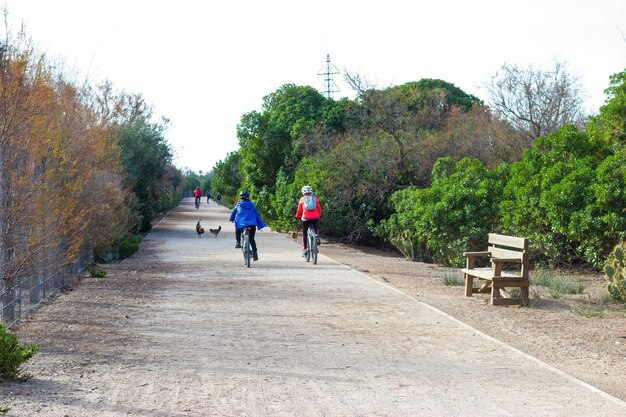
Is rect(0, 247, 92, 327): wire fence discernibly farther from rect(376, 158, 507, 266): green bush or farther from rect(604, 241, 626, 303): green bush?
rect(376, 158, 507, 266): green bush

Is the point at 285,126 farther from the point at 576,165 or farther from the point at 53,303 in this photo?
the point at 53,303

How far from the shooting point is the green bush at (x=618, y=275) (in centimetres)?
1224

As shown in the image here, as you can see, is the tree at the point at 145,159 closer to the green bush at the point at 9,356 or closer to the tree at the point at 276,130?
the tree at the point at 276,130

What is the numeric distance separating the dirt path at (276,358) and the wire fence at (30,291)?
0.71ft

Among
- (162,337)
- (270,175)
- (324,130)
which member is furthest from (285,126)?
(162,337)

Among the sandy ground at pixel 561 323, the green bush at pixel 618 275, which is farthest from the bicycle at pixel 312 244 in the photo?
the green bush at pixel 618 275

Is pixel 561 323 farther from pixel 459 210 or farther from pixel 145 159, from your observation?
pixel 145 159

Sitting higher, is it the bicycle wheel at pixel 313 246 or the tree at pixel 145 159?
the tree at pixel 145 159

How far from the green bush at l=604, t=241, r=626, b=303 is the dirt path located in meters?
1.78

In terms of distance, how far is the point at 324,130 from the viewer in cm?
3353

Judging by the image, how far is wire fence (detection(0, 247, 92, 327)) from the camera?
9539 millimetres

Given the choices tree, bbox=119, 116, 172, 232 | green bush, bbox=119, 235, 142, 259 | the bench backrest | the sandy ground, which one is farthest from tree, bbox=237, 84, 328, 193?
the bench backrest

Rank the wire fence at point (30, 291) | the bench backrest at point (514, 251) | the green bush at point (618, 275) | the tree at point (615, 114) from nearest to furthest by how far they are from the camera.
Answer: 1. the wire fence at point (30, 291)
2. the bench backrest at point (514, 251)
3. the green bush at point (618, 275)
4. the tree at point (615, 114)

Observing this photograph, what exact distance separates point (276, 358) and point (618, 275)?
659cm
